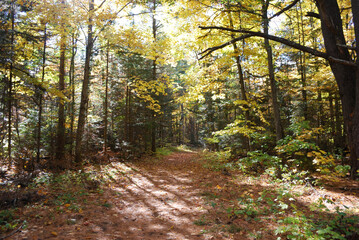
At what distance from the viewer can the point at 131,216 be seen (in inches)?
189

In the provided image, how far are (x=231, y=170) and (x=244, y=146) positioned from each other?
154 inches

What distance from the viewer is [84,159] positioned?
1076 centimetres

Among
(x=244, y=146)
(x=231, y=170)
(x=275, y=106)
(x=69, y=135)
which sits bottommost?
(x=231, y=170)

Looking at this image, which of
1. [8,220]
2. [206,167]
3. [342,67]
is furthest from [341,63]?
[206,167]

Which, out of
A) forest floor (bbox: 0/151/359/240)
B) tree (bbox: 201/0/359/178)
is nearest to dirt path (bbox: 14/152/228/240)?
forest floor (bbox: 0/151/359/240)

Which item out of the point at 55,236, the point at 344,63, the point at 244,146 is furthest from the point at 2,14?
the point at 244,146

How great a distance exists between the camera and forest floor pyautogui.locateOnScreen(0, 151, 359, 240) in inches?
146

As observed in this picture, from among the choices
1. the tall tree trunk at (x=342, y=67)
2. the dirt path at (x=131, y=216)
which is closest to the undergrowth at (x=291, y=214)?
the dirt path at (x=131, y=216)

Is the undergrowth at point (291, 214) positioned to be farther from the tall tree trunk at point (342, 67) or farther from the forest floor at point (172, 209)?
the tall tree trunk at point (342, 67)

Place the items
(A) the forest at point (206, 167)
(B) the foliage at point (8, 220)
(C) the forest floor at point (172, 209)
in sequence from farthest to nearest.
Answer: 1. (A) the forest at point (206, 167)
2. (C) the forest floor at point (172, 209)
3. (B) the foliage at point (8, 220)

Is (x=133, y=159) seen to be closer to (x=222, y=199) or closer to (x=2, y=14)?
(x=222, y=199)

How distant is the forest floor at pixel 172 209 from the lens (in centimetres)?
371

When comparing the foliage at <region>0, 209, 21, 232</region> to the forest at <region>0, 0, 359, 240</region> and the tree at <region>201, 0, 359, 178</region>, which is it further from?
the tree at <region>201, 0, 359, 178</region>

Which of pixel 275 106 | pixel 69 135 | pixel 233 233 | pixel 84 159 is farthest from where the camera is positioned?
pixel 69 135
